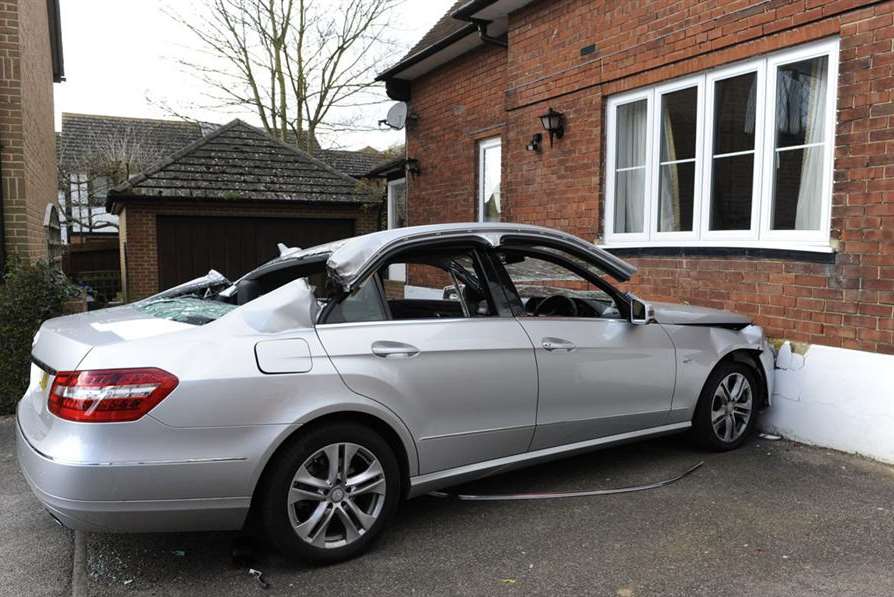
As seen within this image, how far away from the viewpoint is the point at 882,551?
11.4 ft

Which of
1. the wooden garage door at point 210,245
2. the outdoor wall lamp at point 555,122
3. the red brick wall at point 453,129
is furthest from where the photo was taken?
the wooden garage door at point 210,245

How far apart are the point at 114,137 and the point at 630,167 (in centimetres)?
2500

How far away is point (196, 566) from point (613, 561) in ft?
6.63

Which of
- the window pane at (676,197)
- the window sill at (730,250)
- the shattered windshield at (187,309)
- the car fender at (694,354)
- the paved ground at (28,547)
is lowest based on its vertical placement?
the paved ground at (28,547)

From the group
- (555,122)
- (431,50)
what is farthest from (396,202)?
(555,122)

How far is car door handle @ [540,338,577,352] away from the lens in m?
3.93

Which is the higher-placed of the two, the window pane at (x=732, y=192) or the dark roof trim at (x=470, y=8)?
the dark roof trim at (x=470, y=8)

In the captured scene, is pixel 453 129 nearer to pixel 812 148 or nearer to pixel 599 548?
pixel 812 148

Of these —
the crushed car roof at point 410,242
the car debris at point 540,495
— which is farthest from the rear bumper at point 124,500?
the car debris at point 540,495

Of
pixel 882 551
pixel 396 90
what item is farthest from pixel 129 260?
pixel 882 551

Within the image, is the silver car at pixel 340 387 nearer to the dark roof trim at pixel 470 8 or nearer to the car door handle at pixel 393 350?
the car door handle at pixel 393 350

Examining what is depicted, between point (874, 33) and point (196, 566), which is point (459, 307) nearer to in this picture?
point (196, 566)

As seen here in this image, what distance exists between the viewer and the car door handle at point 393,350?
3369mm

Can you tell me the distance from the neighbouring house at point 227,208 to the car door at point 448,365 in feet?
34.6
